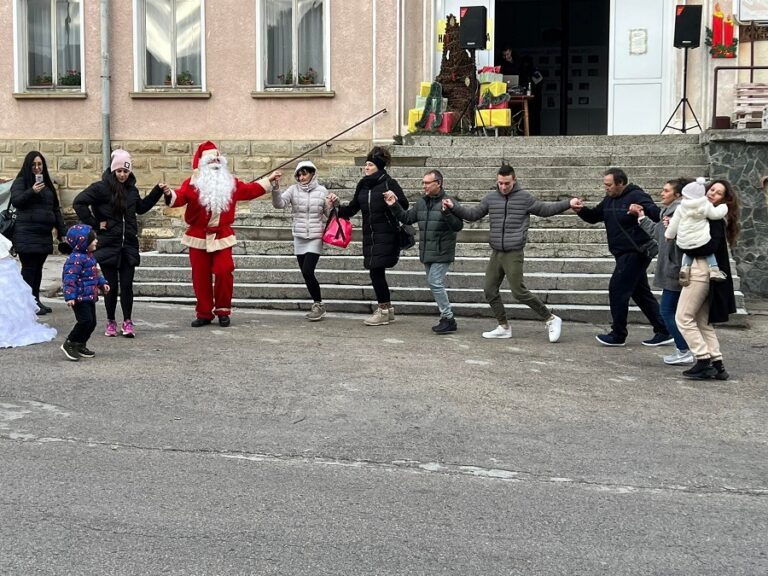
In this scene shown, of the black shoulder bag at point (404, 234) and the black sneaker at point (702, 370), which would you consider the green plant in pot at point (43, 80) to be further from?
the black sneaker at point (702, 370)

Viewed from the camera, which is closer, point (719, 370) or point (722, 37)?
point (719, 370)

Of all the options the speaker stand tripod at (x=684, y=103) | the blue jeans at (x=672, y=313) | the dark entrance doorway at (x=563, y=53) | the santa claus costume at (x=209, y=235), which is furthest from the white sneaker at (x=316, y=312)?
the dark entrance doorway at (x=563, y=53)

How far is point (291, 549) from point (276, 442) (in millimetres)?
1975

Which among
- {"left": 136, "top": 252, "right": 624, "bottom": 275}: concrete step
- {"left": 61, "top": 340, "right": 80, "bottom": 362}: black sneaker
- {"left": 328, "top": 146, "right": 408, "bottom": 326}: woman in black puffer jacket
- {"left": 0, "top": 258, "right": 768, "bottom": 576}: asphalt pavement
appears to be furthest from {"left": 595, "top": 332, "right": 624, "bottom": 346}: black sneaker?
{"left": 61, "top": 340, "right": 80, "bottom": 362}: black sneaker

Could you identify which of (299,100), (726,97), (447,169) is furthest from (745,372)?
(299,100)

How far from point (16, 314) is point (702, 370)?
6.33 metres

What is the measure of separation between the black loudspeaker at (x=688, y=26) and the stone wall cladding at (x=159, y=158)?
521 cm

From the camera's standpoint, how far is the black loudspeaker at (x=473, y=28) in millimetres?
17172

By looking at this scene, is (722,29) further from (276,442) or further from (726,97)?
(276,442)

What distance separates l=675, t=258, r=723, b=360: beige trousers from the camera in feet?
29.4

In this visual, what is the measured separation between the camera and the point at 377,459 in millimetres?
6602

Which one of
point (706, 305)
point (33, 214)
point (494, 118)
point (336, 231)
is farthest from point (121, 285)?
point (494, 118)

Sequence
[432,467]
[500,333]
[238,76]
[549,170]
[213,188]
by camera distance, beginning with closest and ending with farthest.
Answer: [432,467] < [500,333] < [213,188] < [549,170] < [238,76]

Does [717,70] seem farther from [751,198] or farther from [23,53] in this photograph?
[23,53]
